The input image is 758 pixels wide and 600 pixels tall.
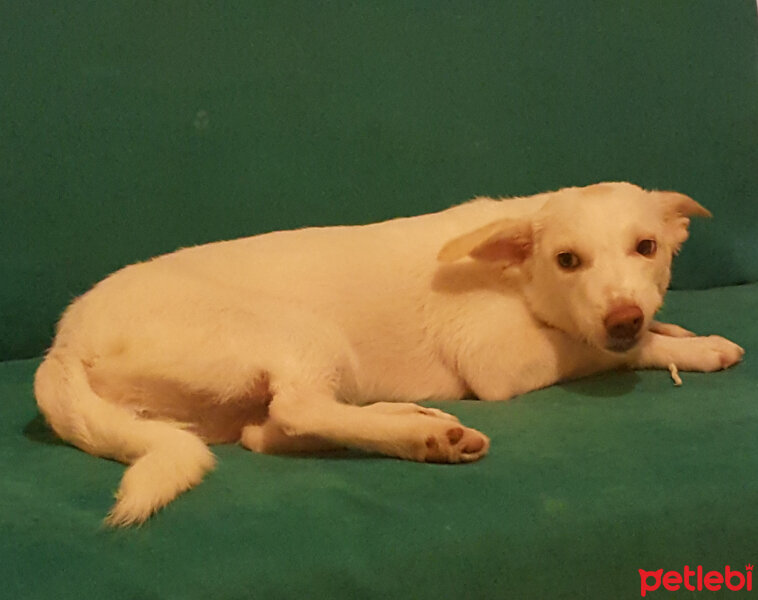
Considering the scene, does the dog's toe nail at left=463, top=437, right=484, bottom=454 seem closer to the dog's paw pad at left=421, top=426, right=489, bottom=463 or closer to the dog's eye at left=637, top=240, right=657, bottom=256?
the dog's paw pad at left=421, top=426, right=489, bottom=463

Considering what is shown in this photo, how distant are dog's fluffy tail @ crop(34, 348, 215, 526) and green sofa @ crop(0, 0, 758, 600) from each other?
0.03 meters

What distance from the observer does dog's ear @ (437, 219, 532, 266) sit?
1.49 meters

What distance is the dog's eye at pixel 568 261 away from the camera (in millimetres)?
1416

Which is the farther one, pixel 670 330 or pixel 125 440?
pixel 670 330

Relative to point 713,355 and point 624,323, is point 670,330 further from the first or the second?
point 624,323

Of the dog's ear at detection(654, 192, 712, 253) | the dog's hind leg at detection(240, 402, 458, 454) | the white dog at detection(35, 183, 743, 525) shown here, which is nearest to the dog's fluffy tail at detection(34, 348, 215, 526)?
the white dog at detection(35, 183, 743, 525)

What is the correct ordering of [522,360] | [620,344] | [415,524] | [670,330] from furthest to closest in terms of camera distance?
[670,330]
[522,360]
[620,344]
[415,524]

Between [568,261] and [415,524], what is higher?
[568,261]

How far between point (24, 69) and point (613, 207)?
1475mm

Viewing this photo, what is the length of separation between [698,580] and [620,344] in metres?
0.50

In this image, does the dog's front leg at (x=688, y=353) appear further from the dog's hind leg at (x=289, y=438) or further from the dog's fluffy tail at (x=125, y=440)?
the dog's fluffy tail at (x=125, y=440)

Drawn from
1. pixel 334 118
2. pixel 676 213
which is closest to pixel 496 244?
pixel 676 213

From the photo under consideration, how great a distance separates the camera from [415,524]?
941mm

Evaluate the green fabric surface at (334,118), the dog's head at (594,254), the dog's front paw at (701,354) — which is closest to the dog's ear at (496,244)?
the dog's head at (594,254)
